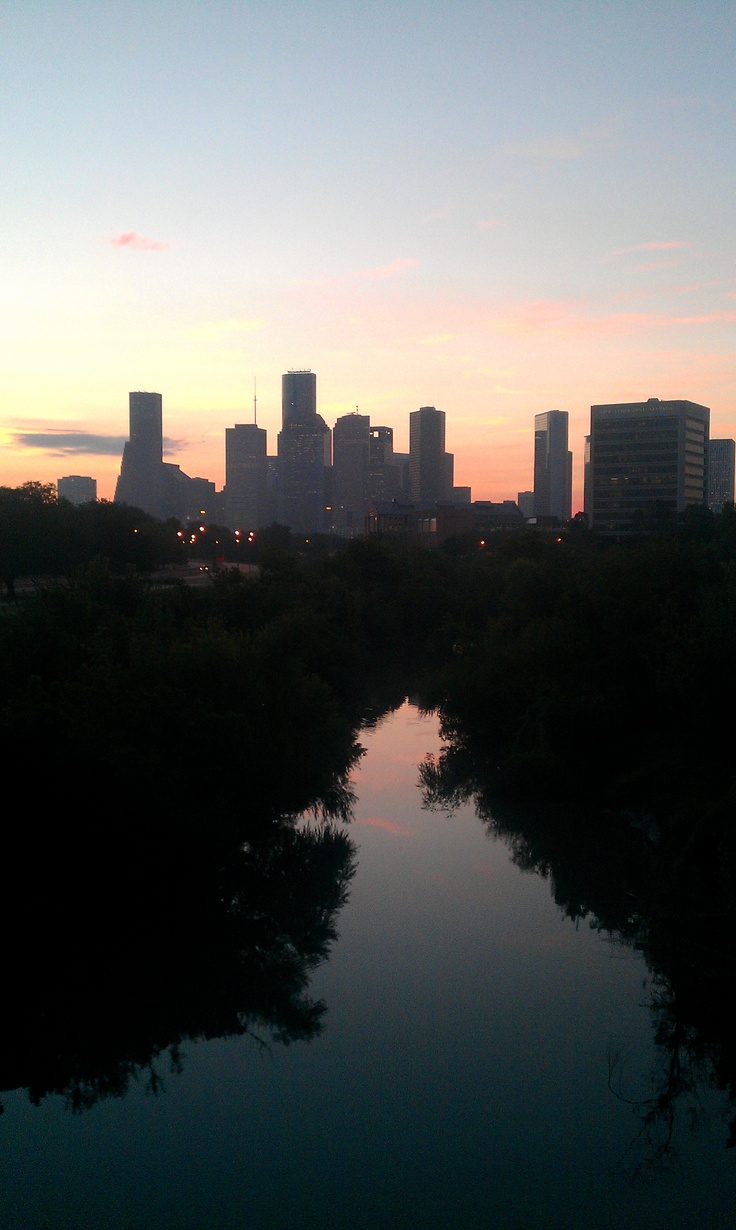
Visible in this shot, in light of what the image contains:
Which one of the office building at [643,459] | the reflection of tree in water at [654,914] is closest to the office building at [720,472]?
the office building at [643,459]

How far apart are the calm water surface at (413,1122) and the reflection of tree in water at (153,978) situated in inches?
15.0

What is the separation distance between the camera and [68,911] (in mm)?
13297

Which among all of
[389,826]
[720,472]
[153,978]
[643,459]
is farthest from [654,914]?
[720,472]

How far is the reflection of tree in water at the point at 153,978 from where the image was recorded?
414 inches

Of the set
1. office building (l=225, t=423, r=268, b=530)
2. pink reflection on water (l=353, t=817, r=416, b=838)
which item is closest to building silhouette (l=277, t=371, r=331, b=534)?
office building (l=225, t=423, r=268, b=530)

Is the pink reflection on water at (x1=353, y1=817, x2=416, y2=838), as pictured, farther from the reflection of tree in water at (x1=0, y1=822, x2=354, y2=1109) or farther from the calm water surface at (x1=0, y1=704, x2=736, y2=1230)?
the calm water surface at (x1=0, y1=704, x2=736, y2=1230)

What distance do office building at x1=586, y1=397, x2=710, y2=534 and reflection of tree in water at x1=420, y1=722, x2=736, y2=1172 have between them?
2925 inches

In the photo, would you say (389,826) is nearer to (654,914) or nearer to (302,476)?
(654,914)

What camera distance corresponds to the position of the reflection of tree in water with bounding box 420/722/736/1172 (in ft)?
32.2

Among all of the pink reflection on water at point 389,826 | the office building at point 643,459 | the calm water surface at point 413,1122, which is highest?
the office building at point 643,459

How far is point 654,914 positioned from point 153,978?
22.7 feet

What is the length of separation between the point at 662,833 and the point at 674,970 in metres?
3.90

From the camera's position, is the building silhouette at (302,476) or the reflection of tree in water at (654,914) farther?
the building silhouette at (302,476)

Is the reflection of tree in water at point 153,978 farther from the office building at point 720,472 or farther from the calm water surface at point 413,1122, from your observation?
the office building at point 720,472
